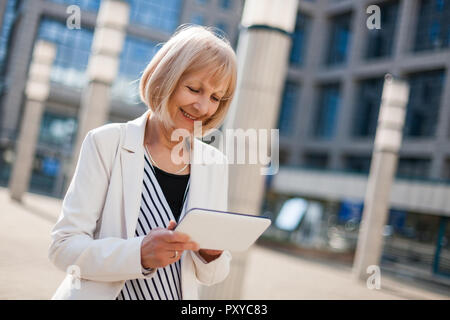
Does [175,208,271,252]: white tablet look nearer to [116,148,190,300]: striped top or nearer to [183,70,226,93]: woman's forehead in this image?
[116,148,190,300]: striped top

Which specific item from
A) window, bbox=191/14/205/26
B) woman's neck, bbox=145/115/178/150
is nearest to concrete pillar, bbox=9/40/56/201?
woman's neck, bbox=145/115/178/150

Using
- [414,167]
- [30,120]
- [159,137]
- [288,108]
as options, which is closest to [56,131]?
[30,120]

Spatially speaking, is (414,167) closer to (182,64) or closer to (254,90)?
(254,90)

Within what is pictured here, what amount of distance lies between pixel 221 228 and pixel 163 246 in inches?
8.0

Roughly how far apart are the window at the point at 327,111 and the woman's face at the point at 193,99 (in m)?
35.2

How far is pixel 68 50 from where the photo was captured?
34938 millimetres

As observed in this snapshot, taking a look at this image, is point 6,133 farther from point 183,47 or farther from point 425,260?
point 183,47

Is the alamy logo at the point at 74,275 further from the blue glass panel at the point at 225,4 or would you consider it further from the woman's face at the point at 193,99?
the blue glass panel at the point at 225,4

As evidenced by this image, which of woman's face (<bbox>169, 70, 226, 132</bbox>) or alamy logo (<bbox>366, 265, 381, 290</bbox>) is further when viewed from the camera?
alamy logo (<bbox>366, 265, 381, 290</bbox>)

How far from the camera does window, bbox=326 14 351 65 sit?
120ft

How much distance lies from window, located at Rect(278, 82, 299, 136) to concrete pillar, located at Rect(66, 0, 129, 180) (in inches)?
1160

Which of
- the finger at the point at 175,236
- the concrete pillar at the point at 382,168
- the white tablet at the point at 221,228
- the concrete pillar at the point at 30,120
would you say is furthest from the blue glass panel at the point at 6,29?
the finger at the point at 175,236

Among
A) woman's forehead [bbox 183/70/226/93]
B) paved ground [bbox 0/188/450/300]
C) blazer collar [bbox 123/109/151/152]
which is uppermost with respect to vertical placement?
woman's forehead [bbox 183/70/226/93]

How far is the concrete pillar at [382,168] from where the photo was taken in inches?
548
